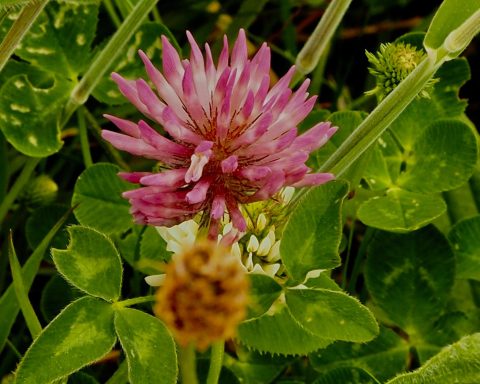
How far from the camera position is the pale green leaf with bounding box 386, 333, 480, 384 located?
2.72 ft

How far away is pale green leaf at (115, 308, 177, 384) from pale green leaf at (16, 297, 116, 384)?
0.02 m

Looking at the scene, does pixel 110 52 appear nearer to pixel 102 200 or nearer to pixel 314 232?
pixel 102 200

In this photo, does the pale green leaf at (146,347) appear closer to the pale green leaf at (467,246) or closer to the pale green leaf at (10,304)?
the pale green leaf at (10,304)

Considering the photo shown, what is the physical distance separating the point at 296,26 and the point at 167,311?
134 cm

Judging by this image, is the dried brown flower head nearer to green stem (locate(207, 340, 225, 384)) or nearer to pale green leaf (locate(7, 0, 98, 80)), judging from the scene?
green stem (locate(207, 340, 225, 384))

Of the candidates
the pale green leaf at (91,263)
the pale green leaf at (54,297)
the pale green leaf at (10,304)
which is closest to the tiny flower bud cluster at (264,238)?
the pale green leaf at (91,263)

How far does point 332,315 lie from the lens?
0.92 m

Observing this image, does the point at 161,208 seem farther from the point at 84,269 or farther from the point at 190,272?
the point at 190,272

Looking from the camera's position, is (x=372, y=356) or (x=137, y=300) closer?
(x=137, y=300)

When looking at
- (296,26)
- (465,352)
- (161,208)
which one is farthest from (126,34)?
(296,26)

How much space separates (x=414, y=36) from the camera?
124 centimetres

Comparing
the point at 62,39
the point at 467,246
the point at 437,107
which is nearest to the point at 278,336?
the point at 467,246

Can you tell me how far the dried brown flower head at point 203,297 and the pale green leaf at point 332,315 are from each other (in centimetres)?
42

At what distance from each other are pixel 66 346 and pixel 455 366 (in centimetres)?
40
